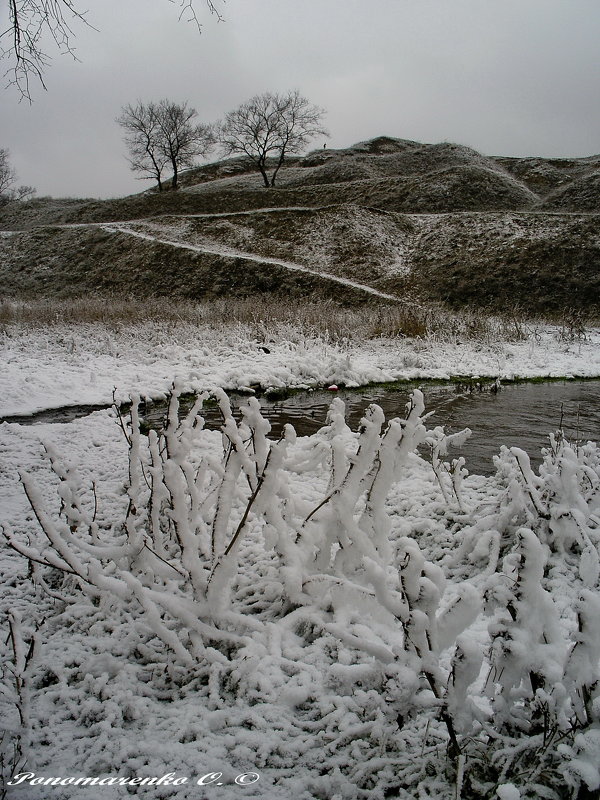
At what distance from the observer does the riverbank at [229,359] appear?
838 centimetres

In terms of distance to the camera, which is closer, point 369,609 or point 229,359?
point 369,609

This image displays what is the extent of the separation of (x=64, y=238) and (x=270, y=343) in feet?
97.9

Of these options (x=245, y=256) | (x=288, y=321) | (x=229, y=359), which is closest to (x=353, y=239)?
(x=245, y=256)

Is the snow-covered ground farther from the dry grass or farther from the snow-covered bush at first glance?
the dry grass

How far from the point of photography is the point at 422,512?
3.69 meters

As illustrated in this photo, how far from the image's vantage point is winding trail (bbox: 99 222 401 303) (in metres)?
24.7

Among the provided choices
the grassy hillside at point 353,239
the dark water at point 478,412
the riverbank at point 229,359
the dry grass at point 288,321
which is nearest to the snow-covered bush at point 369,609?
the dark water at point 478,412

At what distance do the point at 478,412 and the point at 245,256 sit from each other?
23522 millimetres

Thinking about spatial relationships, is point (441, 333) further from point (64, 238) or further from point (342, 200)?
point (64, 238)

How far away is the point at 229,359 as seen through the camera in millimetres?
10508

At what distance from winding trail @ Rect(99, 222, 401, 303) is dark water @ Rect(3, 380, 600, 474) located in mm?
15150

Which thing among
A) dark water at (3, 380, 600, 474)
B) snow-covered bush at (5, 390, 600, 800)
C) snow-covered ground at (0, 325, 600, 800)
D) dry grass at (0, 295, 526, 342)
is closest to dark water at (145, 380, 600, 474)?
dark water at (3, 380, 600, 474)

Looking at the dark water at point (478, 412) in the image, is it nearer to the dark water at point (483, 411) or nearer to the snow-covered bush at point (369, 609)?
the dark water at point (483, 411)

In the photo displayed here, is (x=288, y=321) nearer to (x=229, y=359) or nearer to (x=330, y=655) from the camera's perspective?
(x=229, y=359)
